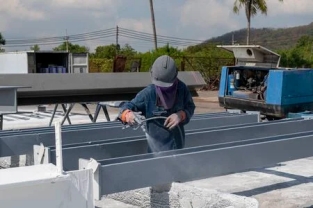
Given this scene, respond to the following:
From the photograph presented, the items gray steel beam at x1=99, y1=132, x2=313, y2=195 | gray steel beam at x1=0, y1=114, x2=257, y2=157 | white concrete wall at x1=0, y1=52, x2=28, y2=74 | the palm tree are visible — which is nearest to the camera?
gray steel beam at x1=99, y1=132, x2=313, y2=195

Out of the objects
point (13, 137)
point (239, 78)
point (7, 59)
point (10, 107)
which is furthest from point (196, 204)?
point (7, 59)

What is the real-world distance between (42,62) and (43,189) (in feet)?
53.9

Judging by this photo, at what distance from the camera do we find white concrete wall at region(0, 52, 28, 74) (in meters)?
17.4

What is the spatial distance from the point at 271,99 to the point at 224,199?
7.53 m

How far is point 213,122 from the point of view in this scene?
6.43m

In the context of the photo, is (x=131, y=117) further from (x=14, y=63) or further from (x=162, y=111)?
(x=14, y=63)

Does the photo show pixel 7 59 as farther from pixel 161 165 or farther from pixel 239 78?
pixel 161 165

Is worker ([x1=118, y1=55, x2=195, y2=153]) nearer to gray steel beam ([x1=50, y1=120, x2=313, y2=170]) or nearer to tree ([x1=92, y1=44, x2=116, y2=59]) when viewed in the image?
gray steel beam ([x1=50, y1=120, x2=313, y2=170])

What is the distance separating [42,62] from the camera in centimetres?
1861

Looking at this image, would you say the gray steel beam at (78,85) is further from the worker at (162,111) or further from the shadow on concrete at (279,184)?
the worker at (162,111)

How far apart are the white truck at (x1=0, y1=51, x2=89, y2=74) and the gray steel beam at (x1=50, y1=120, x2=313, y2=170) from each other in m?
12.3

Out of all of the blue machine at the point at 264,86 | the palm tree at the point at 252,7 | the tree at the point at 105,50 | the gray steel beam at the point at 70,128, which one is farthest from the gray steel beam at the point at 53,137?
the tree at the point at 105,50

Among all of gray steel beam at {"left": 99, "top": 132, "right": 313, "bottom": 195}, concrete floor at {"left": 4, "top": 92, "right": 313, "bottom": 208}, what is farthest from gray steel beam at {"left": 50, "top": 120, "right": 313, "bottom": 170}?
concrete floor at {"left": 4, "top": 92, "right": 313, "bottom": 208}

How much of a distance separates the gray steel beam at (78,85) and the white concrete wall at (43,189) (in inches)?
202
